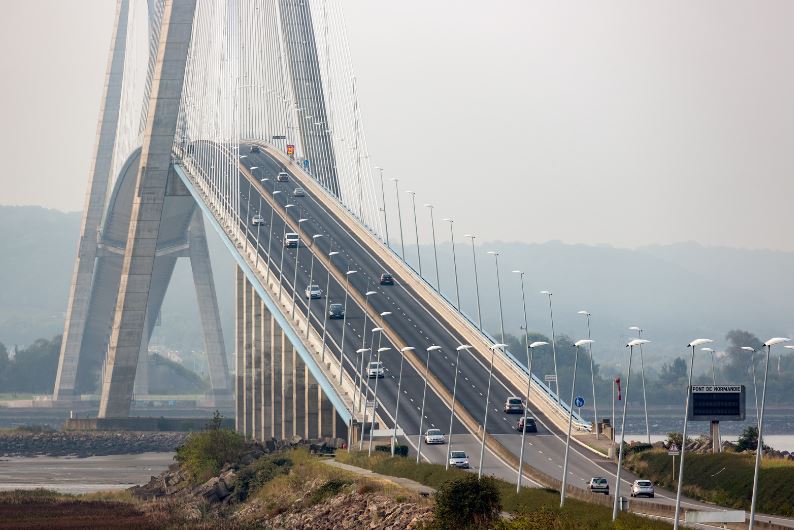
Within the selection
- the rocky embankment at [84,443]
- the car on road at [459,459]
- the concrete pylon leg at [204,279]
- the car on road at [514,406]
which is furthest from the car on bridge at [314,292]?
the concrete pylon leg at [204,279]

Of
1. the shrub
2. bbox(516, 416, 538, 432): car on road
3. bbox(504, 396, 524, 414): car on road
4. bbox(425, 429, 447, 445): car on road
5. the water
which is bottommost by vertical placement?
the water

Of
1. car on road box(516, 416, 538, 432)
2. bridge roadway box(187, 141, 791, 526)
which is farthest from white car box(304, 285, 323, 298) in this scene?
car on road box(516, 416, 538, 432)

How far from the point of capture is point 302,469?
269 feet

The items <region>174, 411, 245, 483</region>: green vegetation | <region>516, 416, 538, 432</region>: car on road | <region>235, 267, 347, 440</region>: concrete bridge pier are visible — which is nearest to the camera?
<region>516, 416, 538, 432</region>: car on road

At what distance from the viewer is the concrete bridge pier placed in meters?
116

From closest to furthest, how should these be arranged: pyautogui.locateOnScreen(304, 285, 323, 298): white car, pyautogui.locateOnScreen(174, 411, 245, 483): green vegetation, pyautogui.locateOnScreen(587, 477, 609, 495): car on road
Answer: pyautogui.locateOnScreen(587, 477, 609, 495): car on road, pyautogui.locateOnScreen(174, 411, 245, 483): green vegetation, pyautogui.locateOnScreen(304, 285, 323, 298): white car

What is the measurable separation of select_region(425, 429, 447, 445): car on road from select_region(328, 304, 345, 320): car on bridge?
27776 millimetres

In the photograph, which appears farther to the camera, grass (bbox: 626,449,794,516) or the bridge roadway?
the bridge roadway

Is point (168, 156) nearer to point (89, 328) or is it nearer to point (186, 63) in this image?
point (186, 63)

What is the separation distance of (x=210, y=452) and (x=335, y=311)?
22230 mm

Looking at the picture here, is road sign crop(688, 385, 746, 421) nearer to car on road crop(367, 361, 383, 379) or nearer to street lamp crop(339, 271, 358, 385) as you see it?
car on road crop(367, 361, 383, 379)

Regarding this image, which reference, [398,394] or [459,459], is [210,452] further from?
[459,459]

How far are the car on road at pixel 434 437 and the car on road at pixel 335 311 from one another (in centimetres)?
2778

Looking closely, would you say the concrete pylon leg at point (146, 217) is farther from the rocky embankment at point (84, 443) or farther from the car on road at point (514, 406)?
the car on road at point (514, 406)
